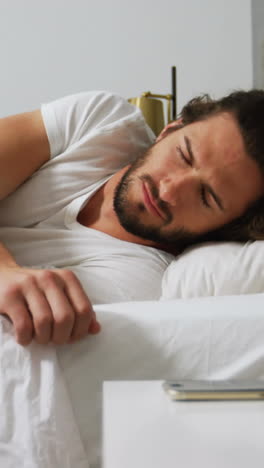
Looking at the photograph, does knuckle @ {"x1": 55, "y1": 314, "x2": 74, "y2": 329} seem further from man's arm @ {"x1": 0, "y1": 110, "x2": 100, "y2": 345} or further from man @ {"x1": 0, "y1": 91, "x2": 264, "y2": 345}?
man @ {"x1": 0, "y1": 91, "x2": 264, "y2": 345}

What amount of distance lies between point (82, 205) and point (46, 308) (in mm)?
502

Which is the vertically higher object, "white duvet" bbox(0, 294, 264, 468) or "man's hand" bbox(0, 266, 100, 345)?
"man's hand" bbox(0, 266, 100, 345)

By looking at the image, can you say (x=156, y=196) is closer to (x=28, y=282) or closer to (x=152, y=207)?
(x=152, y=207)

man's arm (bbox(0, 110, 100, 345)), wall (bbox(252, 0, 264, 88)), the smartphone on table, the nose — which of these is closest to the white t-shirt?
the nose

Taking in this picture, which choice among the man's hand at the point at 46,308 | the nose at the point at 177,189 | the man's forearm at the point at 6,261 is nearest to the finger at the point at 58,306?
the man's hand at the point at 46,308

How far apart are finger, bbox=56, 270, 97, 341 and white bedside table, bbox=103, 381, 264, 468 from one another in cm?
18

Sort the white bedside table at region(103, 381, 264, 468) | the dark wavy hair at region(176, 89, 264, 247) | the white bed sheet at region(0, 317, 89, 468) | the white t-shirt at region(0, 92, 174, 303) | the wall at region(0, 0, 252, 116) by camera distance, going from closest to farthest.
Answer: the white bedside table at region(103, 381, 264, 468), the white bed sheet at region(0, 317, 89, 468), the white t-shirt at region(0, 92, 174, 303), the dark wavy hair at region(176, 89, 264, 247), the wall at region(0, 0, 252, 116)

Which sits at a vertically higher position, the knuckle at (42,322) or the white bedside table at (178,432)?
the white bedside table at (178,432)

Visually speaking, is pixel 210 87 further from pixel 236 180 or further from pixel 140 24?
pixel 236 180

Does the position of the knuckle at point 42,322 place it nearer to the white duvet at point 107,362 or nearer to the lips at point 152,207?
the white duvet at point 107,362

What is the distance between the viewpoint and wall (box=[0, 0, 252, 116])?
7.48ft

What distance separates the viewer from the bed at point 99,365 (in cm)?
53

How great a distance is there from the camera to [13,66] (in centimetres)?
230

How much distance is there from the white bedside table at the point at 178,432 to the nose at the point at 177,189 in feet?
2.09
